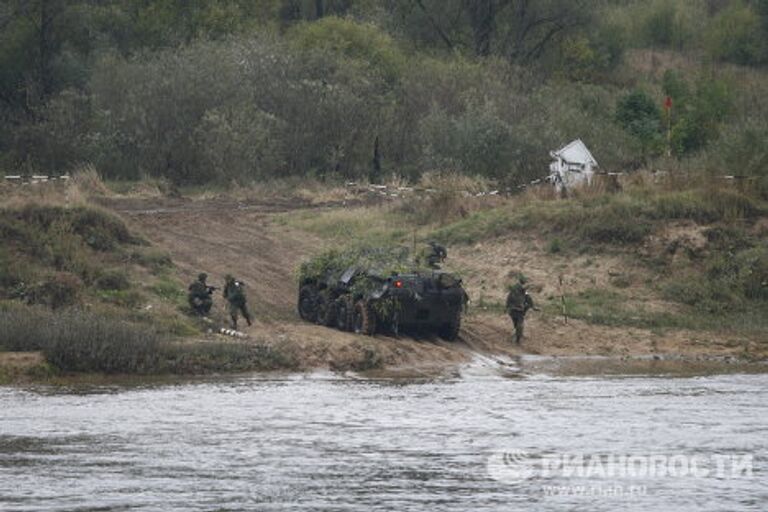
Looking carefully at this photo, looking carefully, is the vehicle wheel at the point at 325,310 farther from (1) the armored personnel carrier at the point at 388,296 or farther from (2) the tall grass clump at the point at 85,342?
(2) the tall grass clump at the point at 85,342

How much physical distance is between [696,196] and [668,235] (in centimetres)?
160

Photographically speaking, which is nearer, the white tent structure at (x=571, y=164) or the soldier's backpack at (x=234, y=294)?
the soldier's backpack at (x=234, y=294)

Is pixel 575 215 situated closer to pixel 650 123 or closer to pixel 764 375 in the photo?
pixel 764 375

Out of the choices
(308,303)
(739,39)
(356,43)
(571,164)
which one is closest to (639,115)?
(356,43)

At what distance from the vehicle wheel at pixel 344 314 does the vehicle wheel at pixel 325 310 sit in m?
0.16

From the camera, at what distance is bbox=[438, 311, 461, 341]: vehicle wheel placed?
31.2 meters

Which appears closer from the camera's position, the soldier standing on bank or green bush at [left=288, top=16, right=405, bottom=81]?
the soldier standing on bank

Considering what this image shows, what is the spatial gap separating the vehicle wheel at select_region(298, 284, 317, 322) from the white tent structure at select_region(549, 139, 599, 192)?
13023 millimetres

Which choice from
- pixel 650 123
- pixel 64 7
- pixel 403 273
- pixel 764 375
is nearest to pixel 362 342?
pixel 403 273

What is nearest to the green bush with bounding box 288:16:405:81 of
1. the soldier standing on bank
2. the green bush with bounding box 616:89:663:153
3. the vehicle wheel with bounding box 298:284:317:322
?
the green bush with bounding box 616:89:663:153

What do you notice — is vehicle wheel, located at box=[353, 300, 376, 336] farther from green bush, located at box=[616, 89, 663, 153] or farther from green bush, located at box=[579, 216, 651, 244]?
green bush, located at box=[616, 89, 663, 153]

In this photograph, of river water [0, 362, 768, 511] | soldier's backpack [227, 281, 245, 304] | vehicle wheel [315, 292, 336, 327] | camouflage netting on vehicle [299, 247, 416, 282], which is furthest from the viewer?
vehicle wheel [315, 292, 336, 327]

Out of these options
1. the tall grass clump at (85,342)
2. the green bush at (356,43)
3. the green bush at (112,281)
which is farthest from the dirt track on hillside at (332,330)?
the green bush at (356,43)

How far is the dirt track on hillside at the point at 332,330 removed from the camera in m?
30.3
